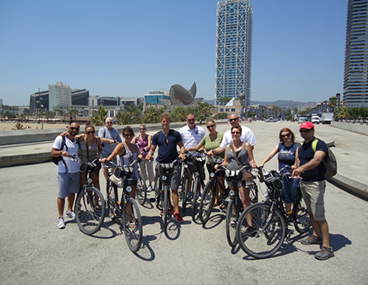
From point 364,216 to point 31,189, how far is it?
7.97 meters

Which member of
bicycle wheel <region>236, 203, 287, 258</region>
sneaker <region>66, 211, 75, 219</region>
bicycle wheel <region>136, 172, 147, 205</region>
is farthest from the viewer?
bicycle wheel <region>136, 172, 147, 205</region>

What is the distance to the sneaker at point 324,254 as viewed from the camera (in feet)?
12.1

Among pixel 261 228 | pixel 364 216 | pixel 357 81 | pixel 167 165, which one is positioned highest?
pixel 357 81

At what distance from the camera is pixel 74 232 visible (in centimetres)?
449

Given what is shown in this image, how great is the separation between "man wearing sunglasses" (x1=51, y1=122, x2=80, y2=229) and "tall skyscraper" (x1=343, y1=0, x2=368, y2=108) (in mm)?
201814

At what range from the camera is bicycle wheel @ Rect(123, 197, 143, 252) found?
3.78 meters

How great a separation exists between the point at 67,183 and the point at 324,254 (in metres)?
4.33

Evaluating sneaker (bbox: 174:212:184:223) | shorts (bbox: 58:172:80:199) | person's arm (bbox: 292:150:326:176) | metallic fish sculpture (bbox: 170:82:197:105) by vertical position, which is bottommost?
sneaker (bbox: 174:212:184:223)

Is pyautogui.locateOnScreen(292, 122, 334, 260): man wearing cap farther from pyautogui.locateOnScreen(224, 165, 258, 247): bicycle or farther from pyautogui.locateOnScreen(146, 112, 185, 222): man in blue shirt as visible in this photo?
pyautogui.locateOnScreen(146, 112, 185, 222): man in blue shirt

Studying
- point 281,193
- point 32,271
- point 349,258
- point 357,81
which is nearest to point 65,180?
point 32,271

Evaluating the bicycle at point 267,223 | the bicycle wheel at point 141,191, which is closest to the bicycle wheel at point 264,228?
the bicycle at point 267,223

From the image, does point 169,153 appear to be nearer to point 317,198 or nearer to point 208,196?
point 208,196

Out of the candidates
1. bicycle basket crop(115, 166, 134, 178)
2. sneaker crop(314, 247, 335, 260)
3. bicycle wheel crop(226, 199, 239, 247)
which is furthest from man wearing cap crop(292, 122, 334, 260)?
bicycle basket crop(115, 166, 134, 178)

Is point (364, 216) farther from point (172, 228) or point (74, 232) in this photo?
point (74, 232)
